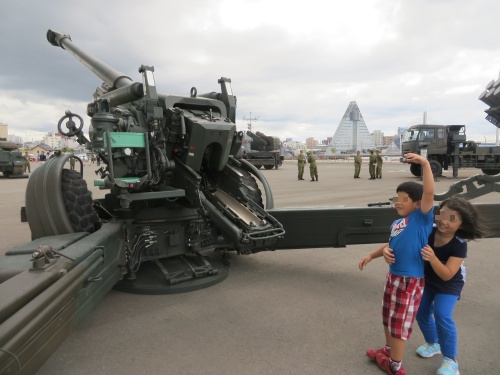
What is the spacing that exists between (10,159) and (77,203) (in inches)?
793

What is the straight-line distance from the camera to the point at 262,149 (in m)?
28.2

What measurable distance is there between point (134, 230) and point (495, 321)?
3.13 metres

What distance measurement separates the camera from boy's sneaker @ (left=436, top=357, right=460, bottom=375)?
7.54ft

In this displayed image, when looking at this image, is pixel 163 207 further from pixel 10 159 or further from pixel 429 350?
pixel 10 159

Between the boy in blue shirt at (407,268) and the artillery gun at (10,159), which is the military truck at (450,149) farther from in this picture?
the artillery gun at (10,159)

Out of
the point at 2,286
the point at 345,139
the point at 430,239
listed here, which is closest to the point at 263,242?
the point at 430,239

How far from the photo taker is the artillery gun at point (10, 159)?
65.1 feet

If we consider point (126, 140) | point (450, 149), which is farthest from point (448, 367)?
point (450, 149)

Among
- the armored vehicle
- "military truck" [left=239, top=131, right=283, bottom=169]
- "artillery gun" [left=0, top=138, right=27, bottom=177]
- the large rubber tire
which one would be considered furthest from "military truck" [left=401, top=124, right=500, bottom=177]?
"artillery gun" [left=0, top=138, right=27, bottom=177]

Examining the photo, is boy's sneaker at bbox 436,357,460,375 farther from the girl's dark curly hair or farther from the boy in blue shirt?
the girl's dark curly hair

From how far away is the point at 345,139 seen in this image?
261 ft

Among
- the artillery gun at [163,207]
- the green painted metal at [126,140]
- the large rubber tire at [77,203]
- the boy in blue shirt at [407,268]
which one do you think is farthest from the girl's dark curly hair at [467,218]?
the large rubber tire at [77,203]

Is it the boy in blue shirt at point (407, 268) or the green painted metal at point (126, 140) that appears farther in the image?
the green painted metal at point (126, 140)

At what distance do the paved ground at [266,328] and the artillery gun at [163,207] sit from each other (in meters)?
0.37
